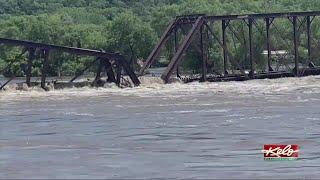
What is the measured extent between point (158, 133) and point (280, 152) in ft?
31.4

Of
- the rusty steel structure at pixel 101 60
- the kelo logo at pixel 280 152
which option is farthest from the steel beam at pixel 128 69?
the kelo logo at pixel 280 152

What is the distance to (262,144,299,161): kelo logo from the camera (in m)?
32.7

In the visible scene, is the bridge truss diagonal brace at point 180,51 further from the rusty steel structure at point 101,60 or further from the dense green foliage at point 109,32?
the dense green foliage at point 109,32

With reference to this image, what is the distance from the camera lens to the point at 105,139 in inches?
1623

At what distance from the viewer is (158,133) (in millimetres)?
43031

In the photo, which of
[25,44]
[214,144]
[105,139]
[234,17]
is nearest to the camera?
[214,144]

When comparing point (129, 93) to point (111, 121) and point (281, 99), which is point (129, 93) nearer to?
point (281, 99)

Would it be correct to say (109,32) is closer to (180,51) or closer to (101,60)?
(180,51)

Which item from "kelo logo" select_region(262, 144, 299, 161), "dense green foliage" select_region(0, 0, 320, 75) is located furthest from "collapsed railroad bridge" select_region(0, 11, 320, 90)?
"kelo logo" select_region(262, 144, 299, 161)

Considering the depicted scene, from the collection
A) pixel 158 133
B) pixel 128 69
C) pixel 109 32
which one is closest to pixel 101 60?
pixel 128 69

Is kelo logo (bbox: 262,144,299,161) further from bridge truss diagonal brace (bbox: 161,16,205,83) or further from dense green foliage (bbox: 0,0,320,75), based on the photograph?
dense green foliage (bbox: 0,0,320,75)

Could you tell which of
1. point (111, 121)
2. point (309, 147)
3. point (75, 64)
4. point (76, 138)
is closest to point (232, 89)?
point (111, 121)

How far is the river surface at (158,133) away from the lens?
3116cm

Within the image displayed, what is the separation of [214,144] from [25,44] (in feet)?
150
